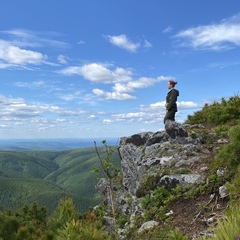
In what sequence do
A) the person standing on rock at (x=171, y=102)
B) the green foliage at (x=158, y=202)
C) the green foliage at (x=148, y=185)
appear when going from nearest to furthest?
1. the green foliage at (x=158, y=202)
2. the green foliage at (x=148, y=185)
3. the person standing on rock at (x=171, y=102)

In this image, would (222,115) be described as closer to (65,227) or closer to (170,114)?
(170,114)

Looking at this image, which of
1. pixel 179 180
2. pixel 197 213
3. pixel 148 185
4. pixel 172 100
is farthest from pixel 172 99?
pixel 197 213

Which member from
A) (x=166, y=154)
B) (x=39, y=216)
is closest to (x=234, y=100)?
(x=166, y=154)

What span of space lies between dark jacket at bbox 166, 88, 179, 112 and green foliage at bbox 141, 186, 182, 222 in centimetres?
650

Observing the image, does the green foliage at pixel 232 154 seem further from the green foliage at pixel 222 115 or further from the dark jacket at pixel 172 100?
the dark jacket at pixel 172 100

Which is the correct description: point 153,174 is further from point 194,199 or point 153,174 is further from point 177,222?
point 177,222

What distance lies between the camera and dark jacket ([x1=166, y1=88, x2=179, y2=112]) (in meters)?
15.9

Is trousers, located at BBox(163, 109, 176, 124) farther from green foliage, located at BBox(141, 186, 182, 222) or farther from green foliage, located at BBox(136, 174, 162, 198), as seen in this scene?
green foliage, located at BBox(141, 186, 182, 222)

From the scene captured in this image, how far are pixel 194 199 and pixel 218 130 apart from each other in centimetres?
595

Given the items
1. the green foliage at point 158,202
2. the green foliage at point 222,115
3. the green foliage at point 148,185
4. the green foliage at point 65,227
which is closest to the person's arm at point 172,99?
the green foliage at point 222,115

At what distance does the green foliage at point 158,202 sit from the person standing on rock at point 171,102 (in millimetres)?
6498

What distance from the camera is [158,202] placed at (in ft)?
33.1

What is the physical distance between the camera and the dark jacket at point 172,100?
15859 mm

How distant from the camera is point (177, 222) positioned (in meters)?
8.41
